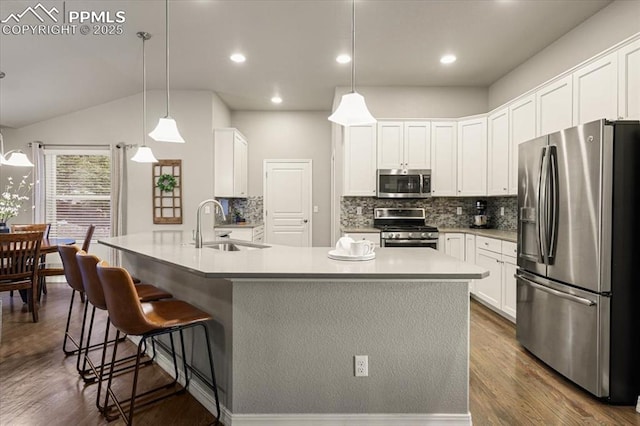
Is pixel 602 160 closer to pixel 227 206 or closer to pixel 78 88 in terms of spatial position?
pixel 227 206

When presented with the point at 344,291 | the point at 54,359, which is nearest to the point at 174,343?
the point at 54,359

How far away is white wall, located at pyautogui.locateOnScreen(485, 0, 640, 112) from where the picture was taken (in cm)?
302

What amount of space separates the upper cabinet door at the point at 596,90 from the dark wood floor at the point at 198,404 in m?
2.04

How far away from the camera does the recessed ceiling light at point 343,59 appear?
14.0 ft

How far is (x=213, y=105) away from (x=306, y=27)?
246 centimetres

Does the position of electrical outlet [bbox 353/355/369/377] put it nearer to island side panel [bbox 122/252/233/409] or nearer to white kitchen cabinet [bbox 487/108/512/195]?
island side panel [bbox 122/252/233/409]

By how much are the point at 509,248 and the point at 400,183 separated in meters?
1.77

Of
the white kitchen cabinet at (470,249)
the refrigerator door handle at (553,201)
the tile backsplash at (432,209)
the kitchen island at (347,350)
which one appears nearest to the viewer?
the kitchen island at (347,350)

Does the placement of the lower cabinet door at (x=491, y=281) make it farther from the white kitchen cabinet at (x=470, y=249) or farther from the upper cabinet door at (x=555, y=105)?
the upper cabinet door at (x=555, y=105)

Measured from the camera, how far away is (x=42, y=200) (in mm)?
5586

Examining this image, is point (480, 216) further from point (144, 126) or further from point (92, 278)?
point (144, 126)

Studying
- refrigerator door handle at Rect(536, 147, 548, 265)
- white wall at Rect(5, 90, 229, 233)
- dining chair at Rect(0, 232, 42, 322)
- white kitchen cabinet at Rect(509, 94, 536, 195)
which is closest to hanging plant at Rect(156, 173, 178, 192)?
white wall at Rect(5, 90, 229, 233)

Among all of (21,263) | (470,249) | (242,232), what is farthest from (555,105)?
(21,263)

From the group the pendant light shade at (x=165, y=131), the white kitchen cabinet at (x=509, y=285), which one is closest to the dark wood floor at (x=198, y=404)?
the white kitchen cabinet at (x=509, y=285)
